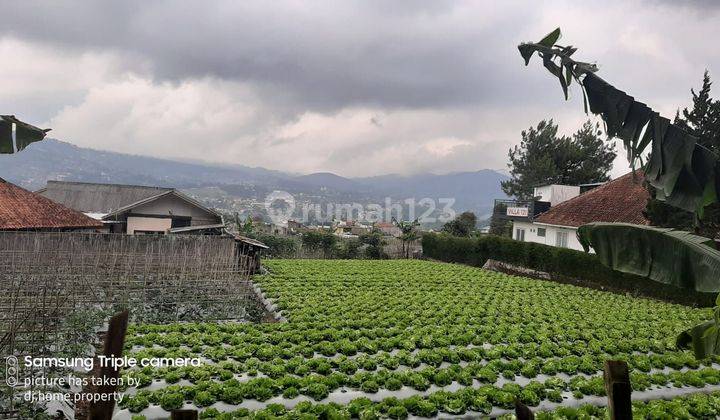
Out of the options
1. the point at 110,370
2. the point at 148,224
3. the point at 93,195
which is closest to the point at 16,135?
the point at 110,370

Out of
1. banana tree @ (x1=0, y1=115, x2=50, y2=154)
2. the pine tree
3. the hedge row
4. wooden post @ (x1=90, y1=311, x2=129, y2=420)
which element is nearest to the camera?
wooden post @ (x1=90, y1=311, x2=129, y2=420)

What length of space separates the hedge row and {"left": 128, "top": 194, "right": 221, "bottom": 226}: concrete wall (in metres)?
13.1

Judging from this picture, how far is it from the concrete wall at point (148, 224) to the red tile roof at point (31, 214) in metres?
5.81

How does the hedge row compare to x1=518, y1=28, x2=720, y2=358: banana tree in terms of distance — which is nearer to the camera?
x1=518, y1=28, x2=720, y2=358: banana tree

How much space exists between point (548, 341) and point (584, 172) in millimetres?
32373

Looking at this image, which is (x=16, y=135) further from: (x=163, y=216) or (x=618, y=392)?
(x=163, y=216)

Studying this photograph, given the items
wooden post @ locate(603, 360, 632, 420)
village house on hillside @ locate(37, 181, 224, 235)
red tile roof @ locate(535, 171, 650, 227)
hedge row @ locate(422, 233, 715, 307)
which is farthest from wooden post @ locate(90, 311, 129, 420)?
red tile roof @ locate(535, 171, 650, 227)

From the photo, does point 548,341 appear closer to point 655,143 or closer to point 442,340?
point 442,340

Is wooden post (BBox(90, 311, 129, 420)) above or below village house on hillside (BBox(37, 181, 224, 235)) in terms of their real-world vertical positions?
below

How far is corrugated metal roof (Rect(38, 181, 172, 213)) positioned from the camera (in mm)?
32094

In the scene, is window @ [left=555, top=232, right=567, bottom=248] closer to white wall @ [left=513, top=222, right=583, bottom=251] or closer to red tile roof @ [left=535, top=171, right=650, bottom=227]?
white wall @ [left=513, top=222, right=583, bottom=251]

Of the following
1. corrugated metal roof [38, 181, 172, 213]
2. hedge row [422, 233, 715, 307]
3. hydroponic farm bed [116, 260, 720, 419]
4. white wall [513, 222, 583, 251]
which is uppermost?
corrugated metal roof [38, 181, 172, 213]

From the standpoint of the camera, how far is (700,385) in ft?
23.6

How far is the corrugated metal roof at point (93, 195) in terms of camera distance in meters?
32.1
